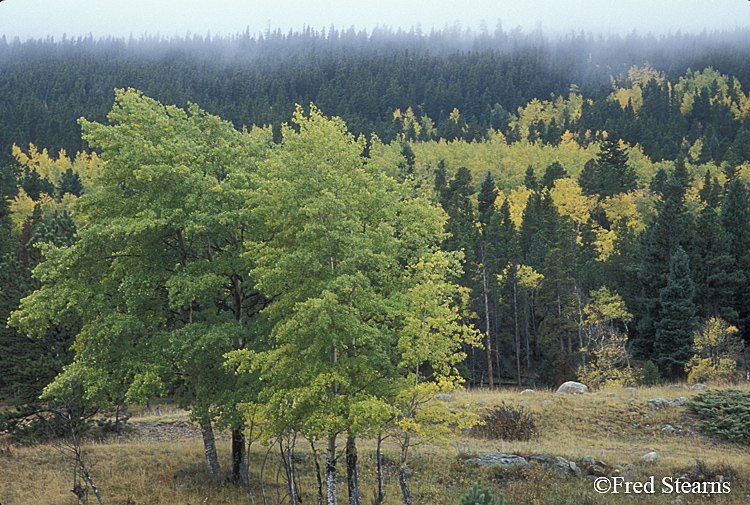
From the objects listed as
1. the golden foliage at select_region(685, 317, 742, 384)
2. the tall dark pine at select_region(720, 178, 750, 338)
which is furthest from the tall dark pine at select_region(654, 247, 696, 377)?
the tall dark pine at select_region(720, 178, 750, 338)

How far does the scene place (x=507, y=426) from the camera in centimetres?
2095

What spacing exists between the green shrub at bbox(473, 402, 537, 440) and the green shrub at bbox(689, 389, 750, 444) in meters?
6.88

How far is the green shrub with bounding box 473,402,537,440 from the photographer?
20.6 metres

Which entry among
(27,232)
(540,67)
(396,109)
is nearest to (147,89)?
(396,109)

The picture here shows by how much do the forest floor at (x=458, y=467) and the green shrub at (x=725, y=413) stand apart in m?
0.46

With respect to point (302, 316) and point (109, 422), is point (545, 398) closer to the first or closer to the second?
point (302, 316)

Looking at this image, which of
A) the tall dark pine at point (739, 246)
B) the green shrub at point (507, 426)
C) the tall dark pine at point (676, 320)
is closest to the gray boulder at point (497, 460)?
the green shrub at point (507, 426)

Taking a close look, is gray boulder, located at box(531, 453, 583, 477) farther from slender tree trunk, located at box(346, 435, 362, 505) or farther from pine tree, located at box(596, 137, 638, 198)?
pine tree, located at box(596, 137, 638, 198)

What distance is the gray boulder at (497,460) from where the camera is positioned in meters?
16.6

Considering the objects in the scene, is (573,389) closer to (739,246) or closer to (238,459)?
(238,459)

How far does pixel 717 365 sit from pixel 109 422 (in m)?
36.5

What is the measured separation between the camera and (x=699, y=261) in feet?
135

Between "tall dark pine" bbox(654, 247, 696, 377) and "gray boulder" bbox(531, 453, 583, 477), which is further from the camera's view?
"tall dark pine" bbox(654, 247, 696, 377)

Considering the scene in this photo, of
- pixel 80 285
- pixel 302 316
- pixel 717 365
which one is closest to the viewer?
pixel 302 316
